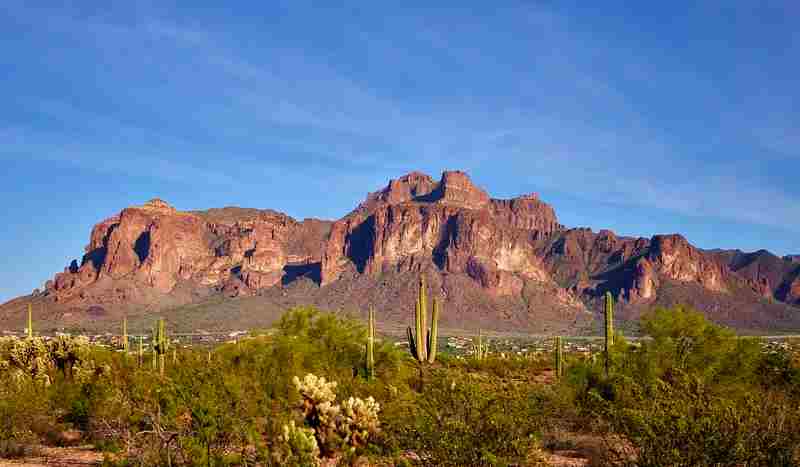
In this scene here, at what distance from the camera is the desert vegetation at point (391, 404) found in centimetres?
953

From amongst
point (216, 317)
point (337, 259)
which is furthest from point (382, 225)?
point (216, 317)

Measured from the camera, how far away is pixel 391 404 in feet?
53.8

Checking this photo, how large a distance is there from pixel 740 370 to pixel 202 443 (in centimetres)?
1789

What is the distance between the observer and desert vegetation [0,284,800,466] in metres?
9.53

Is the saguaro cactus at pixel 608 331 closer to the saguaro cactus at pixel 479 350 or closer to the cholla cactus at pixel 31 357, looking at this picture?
the saguaro cactus at pixel 479 350

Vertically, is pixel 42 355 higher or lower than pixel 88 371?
higher

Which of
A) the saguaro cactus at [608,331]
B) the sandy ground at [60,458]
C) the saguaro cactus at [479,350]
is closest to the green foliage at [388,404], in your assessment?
the saguaro cactus at [608,331]

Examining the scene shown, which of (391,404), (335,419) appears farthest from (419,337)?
(335,419)

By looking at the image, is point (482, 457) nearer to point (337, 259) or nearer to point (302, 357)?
point (302, 357)

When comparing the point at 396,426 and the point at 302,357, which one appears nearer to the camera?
the point at 396,426

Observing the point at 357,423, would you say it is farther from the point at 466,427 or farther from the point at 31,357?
the point at 31,357

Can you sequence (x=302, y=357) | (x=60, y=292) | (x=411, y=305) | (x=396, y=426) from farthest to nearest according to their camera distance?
(x=60, y=292) → (x=411, y=305) → (x=302, y=357) → (x=396, y=426)

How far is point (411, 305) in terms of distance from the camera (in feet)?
487

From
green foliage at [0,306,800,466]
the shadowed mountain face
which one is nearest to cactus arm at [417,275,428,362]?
green foliage at [0,306,800,466]
